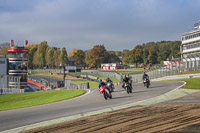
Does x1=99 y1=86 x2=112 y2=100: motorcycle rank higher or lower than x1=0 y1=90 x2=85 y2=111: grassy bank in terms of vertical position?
higher

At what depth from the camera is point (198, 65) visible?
49719 millimetres

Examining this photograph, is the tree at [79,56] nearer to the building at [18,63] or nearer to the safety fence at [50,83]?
the safety fence at [50,83]

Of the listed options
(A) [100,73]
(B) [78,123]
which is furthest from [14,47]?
(B) [78,123]

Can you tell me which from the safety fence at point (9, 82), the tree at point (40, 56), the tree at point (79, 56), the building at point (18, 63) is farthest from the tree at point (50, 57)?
the safety fence at point (9, 82)

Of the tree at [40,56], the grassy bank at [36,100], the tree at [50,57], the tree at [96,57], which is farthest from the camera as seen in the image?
the tree at [40,56]

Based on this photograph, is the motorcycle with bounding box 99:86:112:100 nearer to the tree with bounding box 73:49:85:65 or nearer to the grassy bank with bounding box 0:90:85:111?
the grassy bank with bounding box 0:90:85:111

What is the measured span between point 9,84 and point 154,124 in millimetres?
58826

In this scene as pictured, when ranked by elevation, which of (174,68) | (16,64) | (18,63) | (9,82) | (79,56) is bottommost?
(9,82)

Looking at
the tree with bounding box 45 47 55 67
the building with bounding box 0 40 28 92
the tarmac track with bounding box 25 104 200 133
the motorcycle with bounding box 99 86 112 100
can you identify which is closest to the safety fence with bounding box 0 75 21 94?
the building with bounding box 0 40 28 92

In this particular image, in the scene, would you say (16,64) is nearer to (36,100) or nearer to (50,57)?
(36,100)

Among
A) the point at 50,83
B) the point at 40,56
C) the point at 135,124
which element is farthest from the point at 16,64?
the point at 40,56

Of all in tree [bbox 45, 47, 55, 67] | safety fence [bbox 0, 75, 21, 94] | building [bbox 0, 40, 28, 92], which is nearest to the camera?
safety fence [bbox 0, 75, 21, 94]

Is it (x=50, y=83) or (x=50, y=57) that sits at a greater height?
(x=50, y=57)

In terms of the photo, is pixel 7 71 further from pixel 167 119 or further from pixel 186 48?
pixel 167 119
